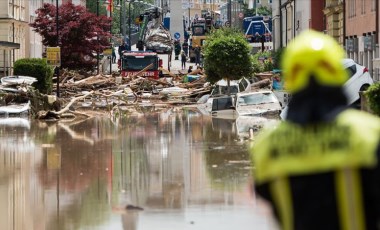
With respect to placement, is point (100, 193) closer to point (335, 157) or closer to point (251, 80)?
point (335, 157)

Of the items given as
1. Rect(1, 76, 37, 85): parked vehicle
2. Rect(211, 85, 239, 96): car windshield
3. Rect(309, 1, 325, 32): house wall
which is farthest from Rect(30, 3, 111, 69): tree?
Rect(1, 76, 37, 85): parked vehicle

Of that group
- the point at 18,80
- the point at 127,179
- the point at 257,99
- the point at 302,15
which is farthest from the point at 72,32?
the point at 127,179

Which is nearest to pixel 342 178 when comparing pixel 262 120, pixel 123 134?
pixel 123 134

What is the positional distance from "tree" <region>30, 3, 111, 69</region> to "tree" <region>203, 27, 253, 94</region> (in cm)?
1804

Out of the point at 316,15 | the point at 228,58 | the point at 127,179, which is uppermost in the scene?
the point at 316,15

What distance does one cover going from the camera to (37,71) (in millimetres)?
52125

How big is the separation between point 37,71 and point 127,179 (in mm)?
31993

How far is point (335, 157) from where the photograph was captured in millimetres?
4531

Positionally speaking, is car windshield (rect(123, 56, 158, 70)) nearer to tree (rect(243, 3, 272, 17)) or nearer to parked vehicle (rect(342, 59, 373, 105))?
parked vehicle (rect(342, 59, 373, 105))

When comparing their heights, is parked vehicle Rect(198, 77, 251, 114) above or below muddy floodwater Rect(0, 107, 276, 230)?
above

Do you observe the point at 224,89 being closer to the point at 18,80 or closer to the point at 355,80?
the point at 18,80

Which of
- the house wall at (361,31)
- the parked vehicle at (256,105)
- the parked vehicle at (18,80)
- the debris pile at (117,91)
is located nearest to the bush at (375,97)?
the parked vehicle at (256,105)

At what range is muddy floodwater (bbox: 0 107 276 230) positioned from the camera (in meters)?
15.6

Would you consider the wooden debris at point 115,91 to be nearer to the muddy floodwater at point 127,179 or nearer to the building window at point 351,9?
the building window at point 351,9
